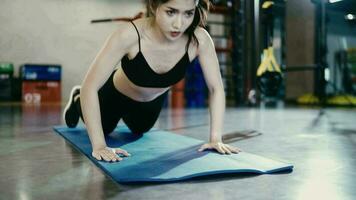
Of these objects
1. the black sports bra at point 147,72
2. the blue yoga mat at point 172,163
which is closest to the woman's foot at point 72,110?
the blue yoga mat at point 172,163

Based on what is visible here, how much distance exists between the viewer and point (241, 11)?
5.07 metres

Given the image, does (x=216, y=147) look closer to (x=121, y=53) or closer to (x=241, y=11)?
(x=121, y=53)

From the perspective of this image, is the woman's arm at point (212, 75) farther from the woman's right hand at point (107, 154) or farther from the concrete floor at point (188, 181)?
the woman's right hand at point (107, 154)

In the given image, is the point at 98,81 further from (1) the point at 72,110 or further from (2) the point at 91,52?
(2) the point at 91,52

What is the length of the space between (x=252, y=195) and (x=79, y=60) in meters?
6.38

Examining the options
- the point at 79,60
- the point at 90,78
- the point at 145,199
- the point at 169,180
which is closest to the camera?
the point at 145,199

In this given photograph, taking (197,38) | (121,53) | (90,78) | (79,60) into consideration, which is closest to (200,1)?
(197,38)

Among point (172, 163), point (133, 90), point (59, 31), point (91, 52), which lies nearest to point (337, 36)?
point (91, 52)

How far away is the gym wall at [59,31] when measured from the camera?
20.7ft

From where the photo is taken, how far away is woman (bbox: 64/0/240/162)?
1.33m

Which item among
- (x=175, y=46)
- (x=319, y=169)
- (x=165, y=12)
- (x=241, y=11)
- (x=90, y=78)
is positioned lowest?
(x=319, y=169)

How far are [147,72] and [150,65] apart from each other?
0.04 meters

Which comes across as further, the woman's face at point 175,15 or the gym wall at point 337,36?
the gym wall at point 337,36

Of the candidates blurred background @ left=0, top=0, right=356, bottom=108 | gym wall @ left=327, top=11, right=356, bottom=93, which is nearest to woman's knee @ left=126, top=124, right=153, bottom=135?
blurred background @ left=0, top=0, right=356, bottom=108
